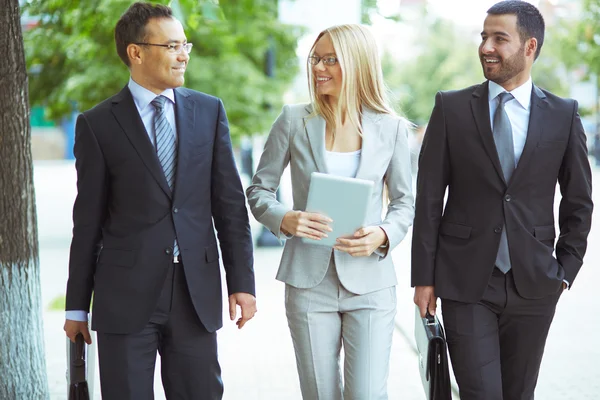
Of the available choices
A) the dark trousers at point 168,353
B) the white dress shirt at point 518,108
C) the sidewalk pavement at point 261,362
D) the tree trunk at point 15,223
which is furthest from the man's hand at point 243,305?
the sidewalk pavement at point 261,362

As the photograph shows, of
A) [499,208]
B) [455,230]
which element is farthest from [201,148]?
[499,208]

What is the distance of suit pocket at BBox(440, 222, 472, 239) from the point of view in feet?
13.8

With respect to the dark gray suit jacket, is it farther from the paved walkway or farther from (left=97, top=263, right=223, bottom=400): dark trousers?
the paved walkway

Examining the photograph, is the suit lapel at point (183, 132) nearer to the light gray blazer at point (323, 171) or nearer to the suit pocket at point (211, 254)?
the suit pocket at point (211, 254)

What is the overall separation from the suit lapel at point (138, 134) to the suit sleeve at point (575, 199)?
6.42 feet

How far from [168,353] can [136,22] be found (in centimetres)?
158

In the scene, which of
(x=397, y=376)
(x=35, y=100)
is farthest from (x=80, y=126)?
(x=35, y=100)

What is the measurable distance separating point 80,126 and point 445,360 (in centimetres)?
203

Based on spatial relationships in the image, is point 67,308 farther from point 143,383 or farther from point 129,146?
point 129,146

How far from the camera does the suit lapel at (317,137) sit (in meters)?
4.11

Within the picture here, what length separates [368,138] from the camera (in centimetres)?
413

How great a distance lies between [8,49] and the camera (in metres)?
5.10

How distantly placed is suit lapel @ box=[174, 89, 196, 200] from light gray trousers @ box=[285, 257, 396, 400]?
0.76 m

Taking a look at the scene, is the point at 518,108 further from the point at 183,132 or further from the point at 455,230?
the point at 183,132
